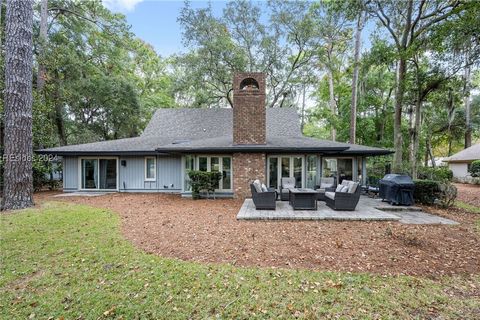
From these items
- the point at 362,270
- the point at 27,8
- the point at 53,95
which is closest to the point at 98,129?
the point at 53,95

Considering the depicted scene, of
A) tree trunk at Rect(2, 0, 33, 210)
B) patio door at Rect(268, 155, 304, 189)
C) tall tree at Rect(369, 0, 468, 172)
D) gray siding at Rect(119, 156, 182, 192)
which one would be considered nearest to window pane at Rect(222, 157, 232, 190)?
patio door at Rect(268, 155, 304, 189)

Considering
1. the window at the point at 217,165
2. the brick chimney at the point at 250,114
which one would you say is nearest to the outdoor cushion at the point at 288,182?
the brick chimney at the point at 250,114

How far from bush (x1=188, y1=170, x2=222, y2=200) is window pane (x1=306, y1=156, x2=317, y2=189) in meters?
3.81

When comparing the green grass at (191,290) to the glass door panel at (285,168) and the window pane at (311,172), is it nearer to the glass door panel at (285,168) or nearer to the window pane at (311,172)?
the glass door panel at (285,168)

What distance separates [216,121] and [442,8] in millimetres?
11892

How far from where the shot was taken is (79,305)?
2.71m

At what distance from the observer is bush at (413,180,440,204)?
27.2ft

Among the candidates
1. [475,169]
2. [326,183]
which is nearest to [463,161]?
[475,169]

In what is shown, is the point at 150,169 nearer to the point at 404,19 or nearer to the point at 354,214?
the point at 354,214

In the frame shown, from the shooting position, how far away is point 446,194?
26.3 ft

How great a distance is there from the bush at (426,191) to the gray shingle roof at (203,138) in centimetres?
269

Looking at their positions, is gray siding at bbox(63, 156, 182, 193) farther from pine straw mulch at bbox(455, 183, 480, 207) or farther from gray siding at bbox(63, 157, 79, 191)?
pine straw mulch at bbox(455, 183, 480, 207)

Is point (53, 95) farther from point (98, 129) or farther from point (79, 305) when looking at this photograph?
point (79, 305)

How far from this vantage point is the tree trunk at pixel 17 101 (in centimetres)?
707
